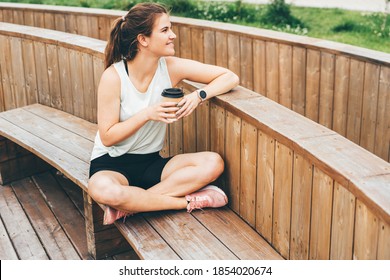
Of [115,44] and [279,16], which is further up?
[115,44]

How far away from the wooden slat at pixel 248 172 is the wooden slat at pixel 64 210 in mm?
1002

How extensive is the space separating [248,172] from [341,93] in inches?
64.6

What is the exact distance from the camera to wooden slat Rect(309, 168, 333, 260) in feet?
8.15

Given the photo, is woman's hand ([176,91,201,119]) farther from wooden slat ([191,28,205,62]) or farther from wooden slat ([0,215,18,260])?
wooden slat ([191,28,205,62])

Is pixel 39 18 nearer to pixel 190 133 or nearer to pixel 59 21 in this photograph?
A: pixel 59 21

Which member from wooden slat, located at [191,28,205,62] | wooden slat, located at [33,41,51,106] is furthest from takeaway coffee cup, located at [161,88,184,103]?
wooden slat, located at [191,28,205,62]

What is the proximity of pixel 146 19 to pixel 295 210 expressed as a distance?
1201 mm

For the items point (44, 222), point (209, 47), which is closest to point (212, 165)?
point (44, 222)

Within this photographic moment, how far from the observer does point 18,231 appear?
3973 mm

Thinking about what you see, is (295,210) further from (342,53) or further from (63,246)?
(342,53)

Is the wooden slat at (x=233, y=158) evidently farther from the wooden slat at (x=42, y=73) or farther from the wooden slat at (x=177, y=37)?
the wooden slat at (x=177, y=37)

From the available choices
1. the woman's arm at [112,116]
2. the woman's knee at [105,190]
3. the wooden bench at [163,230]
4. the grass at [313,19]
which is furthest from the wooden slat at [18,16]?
the woman's knee at [105,190]
